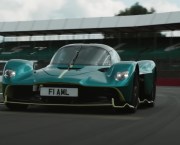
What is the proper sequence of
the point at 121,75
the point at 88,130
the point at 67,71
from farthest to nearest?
1. the point at 67,71
2. the point at 121,75
3. the point at 88,130

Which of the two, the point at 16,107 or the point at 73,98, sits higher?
the point at 73,98

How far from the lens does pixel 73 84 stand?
7152 mm

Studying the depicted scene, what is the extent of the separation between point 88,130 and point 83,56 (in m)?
3.19

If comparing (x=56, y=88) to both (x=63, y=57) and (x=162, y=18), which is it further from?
(x=162, y=18)

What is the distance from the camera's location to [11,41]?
52219mm

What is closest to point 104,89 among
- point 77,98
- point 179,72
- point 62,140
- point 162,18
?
point 77,98

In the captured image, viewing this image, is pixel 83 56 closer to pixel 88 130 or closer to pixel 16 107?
pixel 16 107

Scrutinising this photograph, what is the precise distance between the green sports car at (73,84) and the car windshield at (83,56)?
0.05 ft

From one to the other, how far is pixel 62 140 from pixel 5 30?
155 ft


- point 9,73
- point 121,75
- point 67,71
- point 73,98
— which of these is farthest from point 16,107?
point 121,75

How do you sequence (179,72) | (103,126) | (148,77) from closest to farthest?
1. (103,126)
2. (148,77)
3. (179,72)

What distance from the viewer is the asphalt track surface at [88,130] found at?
14.5 feet

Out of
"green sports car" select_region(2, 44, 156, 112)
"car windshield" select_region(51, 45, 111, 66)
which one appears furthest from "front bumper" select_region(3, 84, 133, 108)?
"car windshield" select_region(51, 45, 111, 66)

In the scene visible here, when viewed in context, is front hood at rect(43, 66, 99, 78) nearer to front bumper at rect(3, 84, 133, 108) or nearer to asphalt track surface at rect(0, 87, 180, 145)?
front bumper at rect(3, 84, 133, 108)
